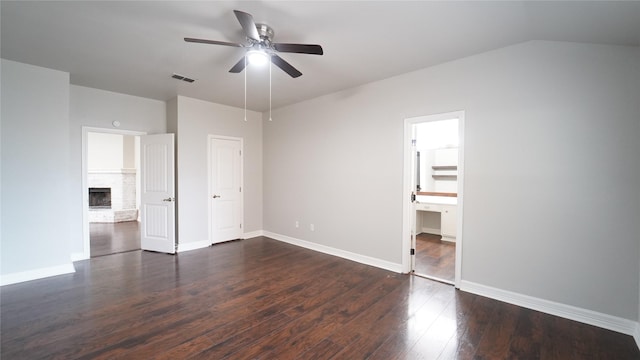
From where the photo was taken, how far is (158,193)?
4.83 meters

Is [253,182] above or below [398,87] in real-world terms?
below

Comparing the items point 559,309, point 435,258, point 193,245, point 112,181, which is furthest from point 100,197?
point 559,309

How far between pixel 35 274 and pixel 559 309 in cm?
624

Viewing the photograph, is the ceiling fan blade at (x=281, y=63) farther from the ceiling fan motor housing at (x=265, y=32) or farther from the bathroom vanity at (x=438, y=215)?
the bathroom vanity at (x=438, y=215)

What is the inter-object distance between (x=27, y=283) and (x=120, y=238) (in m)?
2.53

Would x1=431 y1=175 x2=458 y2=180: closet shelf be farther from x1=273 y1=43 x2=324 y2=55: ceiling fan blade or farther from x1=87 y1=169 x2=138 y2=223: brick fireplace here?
x1=87 y1=169 x2=138 y2=223: brick fireplace

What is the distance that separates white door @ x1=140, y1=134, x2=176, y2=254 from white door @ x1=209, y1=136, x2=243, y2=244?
28.4 inches

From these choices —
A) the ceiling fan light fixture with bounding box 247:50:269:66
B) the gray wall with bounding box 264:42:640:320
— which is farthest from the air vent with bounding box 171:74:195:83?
Result: the gray wall with bounding box 264:42:640:320

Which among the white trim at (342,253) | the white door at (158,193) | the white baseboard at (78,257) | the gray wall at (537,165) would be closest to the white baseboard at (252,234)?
the white trim at (342,253)

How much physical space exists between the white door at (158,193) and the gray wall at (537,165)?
345 centimetres

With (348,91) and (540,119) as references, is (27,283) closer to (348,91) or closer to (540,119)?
(348,91)

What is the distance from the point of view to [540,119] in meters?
2.74

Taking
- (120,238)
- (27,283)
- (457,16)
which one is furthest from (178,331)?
(120,238)

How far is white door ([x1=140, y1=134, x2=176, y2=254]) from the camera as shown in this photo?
15.6 feet
